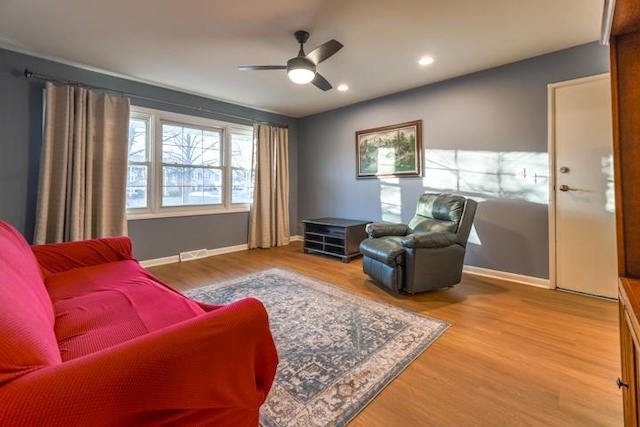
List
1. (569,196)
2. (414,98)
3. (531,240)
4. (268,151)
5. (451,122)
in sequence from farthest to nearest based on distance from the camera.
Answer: (268,151) < (414,98) < (451,122) < (531,240) < (569,196)

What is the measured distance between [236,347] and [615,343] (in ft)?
8.10

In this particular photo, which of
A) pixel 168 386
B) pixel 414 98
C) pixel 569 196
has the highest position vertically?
pixel 414 98

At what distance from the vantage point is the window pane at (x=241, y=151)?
4773 millimetres

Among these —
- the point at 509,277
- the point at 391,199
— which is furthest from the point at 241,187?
the point at 509,277

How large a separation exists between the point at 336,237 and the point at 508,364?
2.77 meters

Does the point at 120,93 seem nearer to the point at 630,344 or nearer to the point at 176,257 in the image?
the point at 176,257

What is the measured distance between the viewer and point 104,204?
3.35m

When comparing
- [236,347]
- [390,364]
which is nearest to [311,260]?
[390,364]

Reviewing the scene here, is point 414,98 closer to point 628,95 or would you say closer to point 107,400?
point 628,95

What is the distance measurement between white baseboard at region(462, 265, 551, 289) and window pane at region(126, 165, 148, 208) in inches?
170

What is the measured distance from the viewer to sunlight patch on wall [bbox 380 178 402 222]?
13.8 ft

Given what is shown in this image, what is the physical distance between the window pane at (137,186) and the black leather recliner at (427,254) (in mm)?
3045

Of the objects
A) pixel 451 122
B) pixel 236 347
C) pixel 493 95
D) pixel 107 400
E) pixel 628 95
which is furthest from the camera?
pixel 451 122

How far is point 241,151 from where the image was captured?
4879 millimetres
